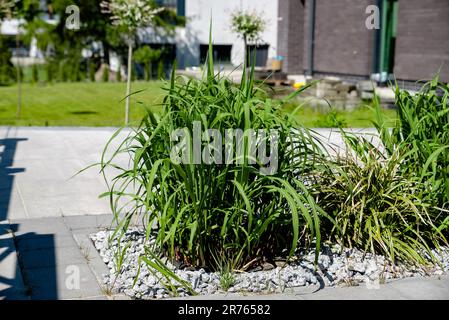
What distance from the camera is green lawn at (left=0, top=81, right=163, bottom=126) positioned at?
15211 millimetres

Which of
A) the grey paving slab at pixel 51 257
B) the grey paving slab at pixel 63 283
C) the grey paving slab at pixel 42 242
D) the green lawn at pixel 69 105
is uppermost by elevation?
the grey paving slab at pixel 63 283

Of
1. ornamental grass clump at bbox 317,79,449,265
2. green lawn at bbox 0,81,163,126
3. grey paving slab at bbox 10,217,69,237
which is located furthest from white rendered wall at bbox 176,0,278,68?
→ ornamental grass clump at bbox 317,79,449,265

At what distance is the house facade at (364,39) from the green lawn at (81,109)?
88.5 inches

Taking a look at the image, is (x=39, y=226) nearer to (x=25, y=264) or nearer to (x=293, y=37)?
(x=25, y=264)

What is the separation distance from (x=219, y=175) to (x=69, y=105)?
15.9 metres

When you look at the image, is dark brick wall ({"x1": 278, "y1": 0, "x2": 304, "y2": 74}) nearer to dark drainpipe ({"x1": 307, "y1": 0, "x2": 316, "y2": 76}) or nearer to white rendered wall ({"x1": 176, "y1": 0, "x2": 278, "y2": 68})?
dark drainpipe ({"x1": 307, "y1": 0, "x2": 316, "y2": 76})

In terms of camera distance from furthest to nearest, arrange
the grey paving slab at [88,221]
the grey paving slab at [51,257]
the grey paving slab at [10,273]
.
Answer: the grey paving slab at [88,221] < the grey paving slab at [51,257] < the grey paving slab at [10,273]

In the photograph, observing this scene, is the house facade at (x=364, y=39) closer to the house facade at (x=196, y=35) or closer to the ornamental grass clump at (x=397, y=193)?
the house facade at (x=196, y=35)

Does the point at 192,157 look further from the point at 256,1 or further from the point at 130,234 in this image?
the point at 256,1

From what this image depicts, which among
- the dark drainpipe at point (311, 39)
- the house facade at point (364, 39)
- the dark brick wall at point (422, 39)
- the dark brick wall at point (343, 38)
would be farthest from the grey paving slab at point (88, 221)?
the dark drainpipe at point (311, 39)

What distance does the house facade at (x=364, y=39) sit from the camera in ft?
59.6

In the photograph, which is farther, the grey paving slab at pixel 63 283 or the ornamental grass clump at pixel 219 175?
the ornamental grass clump at pixel 219 175

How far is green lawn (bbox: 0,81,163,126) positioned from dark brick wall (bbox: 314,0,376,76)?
691 cm

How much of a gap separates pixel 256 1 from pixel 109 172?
24.9m
